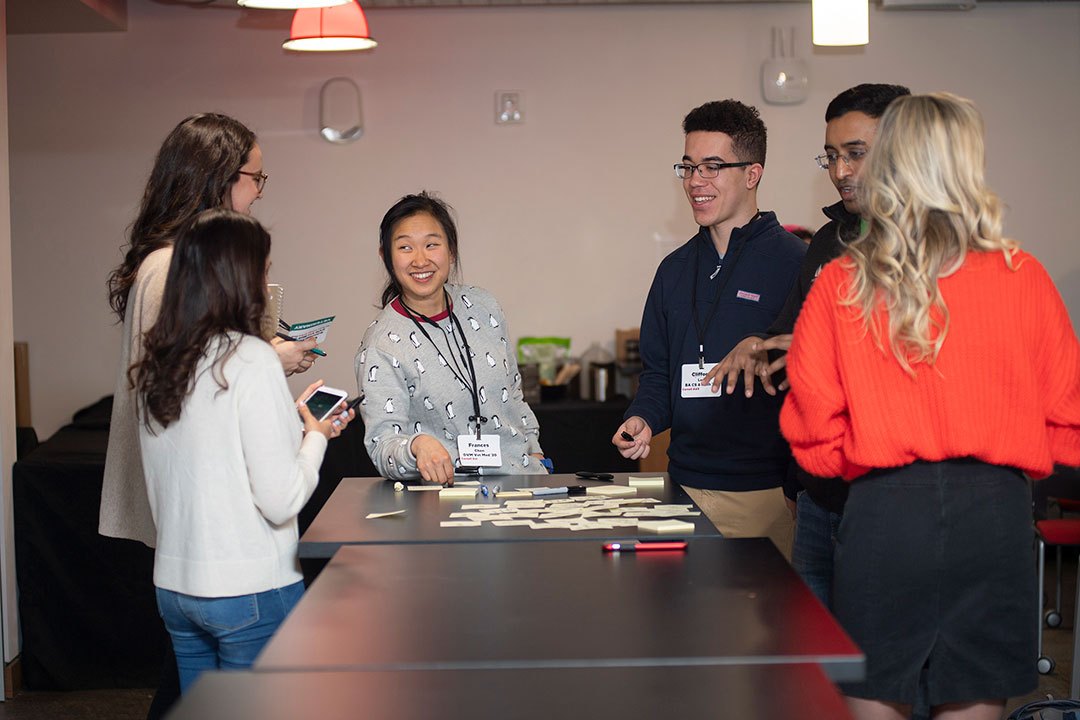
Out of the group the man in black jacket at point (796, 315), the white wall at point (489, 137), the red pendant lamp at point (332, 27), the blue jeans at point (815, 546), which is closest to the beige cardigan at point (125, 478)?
the man in black jacket at point (796, 315)

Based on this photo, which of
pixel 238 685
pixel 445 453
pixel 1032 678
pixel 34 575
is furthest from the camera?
pixel 34 575

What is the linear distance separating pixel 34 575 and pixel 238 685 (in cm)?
304

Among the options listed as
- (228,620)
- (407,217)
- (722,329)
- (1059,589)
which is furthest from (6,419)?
(1059,589)

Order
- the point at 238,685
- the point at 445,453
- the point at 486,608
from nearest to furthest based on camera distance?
1. the point at 238,685
2. the point at 486,608
3. the point at 445,453

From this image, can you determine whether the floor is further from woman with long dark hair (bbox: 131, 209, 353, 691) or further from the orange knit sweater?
the orange knit sweater

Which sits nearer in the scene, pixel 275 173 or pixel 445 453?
pixel 445 453

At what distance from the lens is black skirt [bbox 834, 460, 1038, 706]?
6.73 ft

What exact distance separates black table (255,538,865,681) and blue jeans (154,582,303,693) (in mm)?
174

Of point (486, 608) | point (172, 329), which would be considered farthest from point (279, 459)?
point (486, 608)

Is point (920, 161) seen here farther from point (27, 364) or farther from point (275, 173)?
point (27, 364)

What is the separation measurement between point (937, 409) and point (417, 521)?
1143 millimetres

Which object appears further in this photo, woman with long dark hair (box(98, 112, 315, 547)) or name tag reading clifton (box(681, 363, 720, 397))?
name tag reading clifton (box(681, 363, 720, 397))

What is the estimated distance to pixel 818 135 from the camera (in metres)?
6.20

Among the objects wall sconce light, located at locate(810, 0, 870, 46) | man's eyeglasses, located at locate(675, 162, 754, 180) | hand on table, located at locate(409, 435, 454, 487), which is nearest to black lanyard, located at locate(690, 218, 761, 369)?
man's eyeglasses, located at locate(675, 162, 754, 180)
